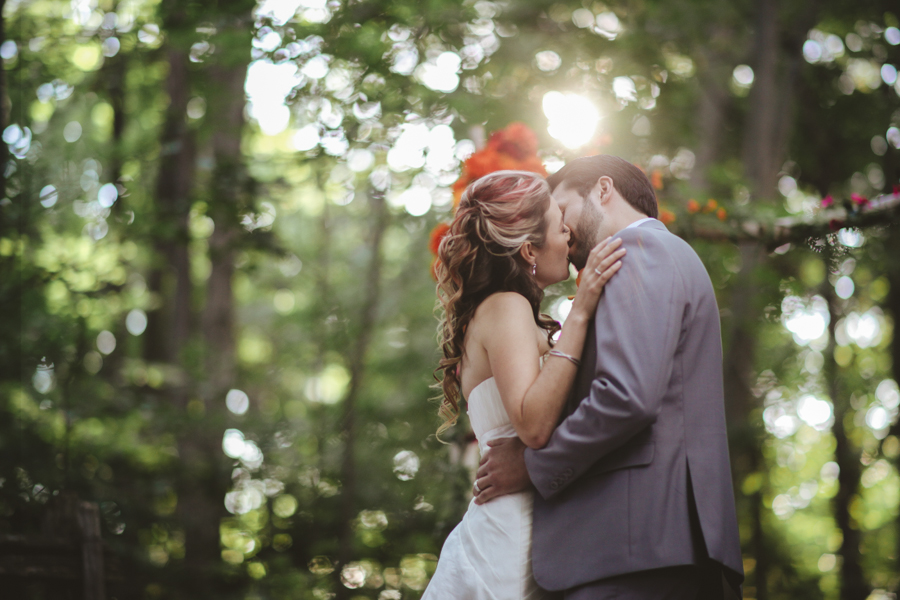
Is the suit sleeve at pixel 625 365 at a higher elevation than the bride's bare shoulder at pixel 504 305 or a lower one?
higher

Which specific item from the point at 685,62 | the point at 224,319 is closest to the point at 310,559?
the point at 224,319

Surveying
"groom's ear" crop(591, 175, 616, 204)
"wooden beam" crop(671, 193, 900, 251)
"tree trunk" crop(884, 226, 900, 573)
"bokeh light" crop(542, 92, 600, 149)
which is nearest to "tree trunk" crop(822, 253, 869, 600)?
"tree trunk" crop(884, 226, 900, 573)

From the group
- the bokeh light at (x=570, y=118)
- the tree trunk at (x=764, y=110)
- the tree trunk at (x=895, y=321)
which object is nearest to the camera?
the bokeh light at (x=570, y=118)

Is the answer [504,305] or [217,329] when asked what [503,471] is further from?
[217,329]

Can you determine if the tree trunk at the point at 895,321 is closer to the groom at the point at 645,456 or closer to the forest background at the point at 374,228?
the forest background at the point at 374,228

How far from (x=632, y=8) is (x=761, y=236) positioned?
392 centimetres

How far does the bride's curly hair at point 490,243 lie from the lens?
7.50ft

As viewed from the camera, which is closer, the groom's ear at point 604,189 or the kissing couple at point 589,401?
the kissing couple at point 589,401

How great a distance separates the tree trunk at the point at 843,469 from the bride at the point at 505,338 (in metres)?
9.07

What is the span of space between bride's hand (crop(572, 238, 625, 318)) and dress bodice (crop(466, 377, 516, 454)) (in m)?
0.42

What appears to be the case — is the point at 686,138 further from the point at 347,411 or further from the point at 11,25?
the point at 11,25

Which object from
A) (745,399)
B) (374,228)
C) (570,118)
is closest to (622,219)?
(570,118)

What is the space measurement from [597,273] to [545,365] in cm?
32

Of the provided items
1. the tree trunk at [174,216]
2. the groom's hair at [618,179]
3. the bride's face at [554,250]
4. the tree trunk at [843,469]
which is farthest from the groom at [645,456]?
the tree trunk at [843,469]
